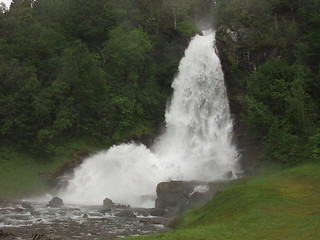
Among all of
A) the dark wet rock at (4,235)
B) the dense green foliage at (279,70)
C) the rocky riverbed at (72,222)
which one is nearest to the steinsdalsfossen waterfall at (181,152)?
the dense green foliage at (279,70)

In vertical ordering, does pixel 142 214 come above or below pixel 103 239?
above

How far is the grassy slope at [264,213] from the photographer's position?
63.7 feet

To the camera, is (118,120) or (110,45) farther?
(110,45)

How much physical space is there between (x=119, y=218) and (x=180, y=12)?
4143cm

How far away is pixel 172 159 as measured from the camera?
48.4 metres

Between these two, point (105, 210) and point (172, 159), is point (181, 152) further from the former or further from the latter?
point (105, 210)

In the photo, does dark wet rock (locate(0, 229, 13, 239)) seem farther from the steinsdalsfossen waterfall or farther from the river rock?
the steinsdalsfossen waterfall

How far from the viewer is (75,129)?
5153cm

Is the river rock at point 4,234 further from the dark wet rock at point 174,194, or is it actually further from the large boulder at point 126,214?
the dark wet rock at point 174,194

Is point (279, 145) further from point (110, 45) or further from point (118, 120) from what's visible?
point (110, 45)

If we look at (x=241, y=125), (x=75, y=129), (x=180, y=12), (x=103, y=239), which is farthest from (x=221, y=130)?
(x=103, y=239)

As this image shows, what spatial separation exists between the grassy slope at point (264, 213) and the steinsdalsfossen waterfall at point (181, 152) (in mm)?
11696

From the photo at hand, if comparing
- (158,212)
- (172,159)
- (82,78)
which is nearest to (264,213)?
(158,212)

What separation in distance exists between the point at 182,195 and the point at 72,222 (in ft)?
35.6
